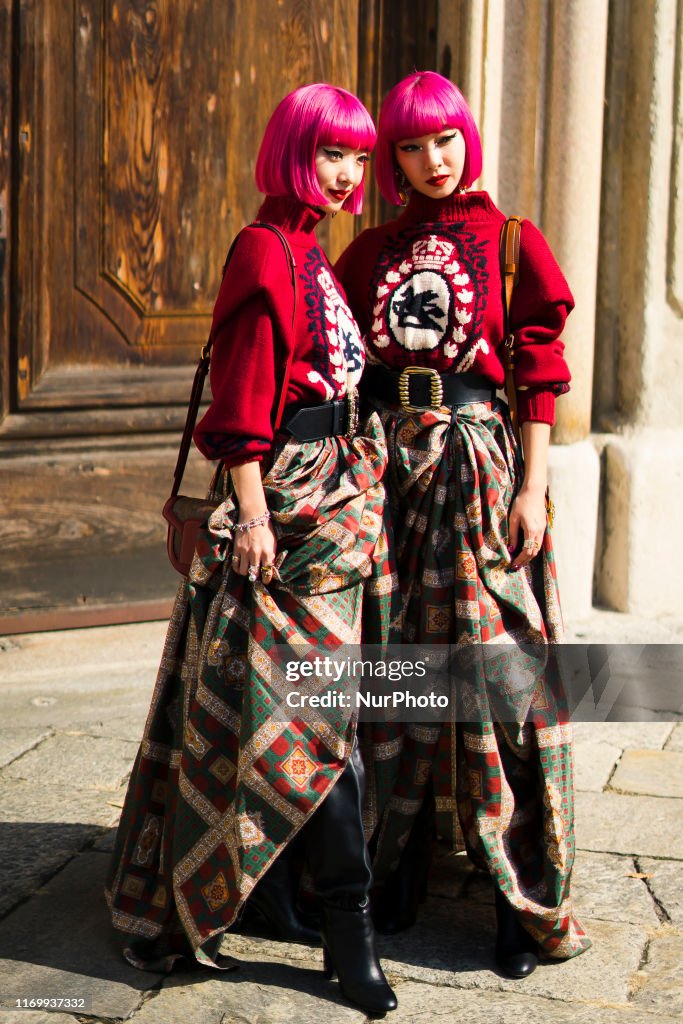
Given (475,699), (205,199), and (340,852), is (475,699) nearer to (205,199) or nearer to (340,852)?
(340,852)

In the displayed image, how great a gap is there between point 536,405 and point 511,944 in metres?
1.01

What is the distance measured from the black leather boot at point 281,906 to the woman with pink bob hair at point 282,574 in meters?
0.19

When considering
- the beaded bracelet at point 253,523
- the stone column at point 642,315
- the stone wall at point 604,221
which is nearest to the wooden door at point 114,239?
the stone wall at point 604,221

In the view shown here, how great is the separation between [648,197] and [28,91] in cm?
195

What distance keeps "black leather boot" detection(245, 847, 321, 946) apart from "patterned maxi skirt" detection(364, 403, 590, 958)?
0.70 ft

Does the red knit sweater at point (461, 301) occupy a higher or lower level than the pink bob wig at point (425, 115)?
lower

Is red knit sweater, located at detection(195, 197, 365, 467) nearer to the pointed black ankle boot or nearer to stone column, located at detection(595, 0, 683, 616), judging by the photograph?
the pointed black ankle boot

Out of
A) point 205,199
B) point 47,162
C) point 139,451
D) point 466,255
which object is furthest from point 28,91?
point 466,255

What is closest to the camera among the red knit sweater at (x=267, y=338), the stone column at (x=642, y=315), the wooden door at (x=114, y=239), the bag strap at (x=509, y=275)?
the red knit sweater at (x=267, y=338)

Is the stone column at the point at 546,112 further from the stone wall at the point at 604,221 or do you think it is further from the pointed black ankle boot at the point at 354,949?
the pointed black ankle boot at the point at 354,949

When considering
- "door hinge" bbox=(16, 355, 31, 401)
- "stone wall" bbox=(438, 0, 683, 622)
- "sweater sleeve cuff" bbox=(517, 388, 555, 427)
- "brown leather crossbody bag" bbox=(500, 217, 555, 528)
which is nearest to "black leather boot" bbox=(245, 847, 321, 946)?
"brown leather crossbody bag" bbox=(500, 217, 555, 528)

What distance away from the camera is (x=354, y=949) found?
8.03ft

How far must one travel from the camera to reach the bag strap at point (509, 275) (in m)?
2.62

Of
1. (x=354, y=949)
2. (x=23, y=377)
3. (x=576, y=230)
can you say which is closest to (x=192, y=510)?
(x=354, y=949)
